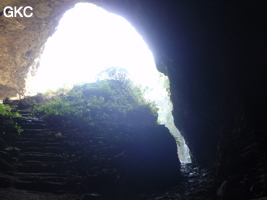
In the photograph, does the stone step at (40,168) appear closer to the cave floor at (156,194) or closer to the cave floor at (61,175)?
the cave floor at (61,175)

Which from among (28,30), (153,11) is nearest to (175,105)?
(153,11)

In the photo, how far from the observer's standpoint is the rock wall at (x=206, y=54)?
641cm

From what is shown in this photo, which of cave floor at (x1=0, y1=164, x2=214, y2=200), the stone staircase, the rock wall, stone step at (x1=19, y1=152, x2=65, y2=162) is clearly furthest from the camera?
stone step at (x1=19, y1=152, x2=65, y2=162)

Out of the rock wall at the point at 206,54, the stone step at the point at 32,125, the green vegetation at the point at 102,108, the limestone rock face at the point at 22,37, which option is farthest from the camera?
the limestone rock face at the point at 22,37

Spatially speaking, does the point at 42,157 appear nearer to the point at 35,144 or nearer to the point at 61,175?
the point at 35,144

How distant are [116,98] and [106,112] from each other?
1.81 m

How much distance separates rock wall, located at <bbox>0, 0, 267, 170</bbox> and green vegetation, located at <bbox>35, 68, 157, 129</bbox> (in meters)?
2.63

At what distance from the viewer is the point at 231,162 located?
224 inches

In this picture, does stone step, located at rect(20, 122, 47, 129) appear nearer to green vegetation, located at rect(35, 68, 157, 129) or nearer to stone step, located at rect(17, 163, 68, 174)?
green vegetation, located at rect(35, 68, 157, 129)

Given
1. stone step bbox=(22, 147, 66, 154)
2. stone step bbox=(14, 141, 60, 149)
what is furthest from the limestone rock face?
stone step bbox=(22, 147, 66, 154)

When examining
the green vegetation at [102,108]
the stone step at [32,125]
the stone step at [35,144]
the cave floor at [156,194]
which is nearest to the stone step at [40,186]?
the cave floor at [156,194]

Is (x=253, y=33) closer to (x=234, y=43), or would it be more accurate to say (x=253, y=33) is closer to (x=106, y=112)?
(x=234, y=43)

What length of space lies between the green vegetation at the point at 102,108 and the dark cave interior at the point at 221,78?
2720 millimetres

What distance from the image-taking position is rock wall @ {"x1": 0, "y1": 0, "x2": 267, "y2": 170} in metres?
6.41
